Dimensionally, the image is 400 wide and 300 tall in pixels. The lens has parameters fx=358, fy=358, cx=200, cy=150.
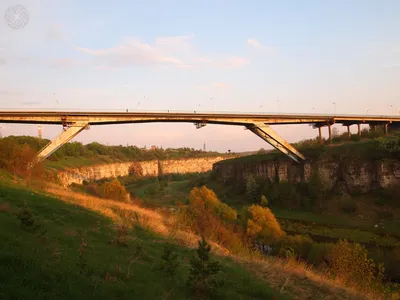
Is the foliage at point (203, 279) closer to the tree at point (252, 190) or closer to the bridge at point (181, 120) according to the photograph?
the bridge at point (181, 120)

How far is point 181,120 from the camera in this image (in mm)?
45031

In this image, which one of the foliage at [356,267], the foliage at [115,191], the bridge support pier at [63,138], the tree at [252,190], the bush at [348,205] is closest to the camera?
the foliage at [356,267]

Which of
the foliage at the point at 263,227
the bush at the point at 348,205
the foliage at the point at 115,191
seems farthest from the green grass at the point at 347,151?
the foliage at the point at 115,191

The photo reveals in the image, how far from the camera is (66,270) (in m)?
7.15

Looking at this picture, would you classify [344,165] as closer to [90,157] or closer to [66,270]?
[66,270]

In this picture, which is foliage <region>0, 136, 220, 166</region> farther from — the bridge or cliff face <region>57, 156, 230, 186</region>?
the bridge

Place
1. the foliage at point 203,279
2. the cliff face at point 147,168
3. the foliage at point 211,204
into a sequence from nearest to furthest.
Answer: the foliage at point 203,279, the foliage at point 211,204, the cliff face at point 147,168

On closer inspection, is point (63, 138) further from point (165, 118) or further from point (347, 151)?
point (347, 151)

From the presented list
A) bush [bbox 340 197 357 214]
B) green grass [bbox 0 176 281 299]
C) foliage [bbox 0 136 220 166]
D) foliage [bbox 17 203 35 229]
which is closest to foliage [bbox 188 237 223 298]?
green grass [bbox 0 176 281 299]

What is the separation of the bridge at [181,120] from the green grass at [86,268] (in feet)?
82.7

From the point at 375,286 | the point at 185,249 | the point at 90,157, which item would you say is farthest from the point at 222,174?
the point at 185,249

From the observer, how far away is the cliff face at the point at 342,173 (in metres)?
50.4

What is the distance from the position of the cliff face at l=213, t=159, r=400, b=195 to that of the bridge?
366 centimetres

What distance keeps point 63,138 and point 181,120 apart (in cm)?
1433
